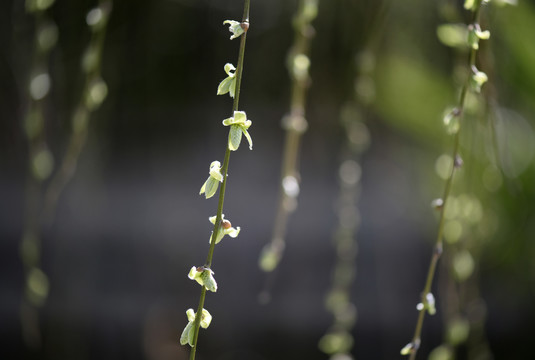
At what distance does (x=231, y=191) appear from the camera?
3.35 feet

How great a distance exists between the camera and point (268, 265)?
424 mm

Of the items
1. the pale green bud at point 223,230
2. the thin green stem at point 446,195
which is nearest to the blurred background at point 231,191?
the thin green stem at point 446,195

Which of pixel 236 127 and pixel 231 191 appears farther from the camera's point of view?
pixel 231 191

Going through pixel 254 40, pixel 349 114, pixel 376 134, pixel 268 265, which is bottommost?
pixel 268 265

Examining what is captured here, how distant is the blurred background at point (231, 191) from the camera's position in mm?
851

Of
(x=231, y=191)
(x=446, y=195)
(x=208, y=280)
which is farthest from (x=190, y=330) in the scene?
(x=231, y=191)

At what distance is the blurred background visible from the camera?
0.85 metres

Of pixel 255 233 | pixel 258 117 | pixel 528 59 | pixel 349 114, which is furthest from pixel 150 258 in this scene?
pixel 528 59

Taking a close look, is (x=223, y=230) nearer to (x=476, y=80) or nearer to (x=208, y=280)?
(x=208, y=280)

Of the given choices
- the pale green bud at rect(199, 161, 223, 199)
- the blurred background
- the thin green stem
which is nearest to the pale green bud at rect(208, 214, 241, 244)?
the pale green bud at rect(199, 161, 223, 199)

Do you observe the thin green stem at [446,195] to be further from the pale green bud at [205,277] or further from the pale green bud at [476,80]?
the pale green bud at [205,277]

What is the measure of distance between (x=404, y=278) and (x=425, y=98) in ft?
0.98

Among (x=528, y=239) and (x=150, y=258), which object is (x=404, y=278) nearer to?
(x=528, y=239)

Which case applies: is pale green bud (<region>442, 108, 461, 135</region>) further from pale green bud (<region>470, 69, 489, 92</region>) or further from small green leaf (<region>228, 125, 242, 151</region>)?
small green leaf (<region>228, 125, 242, 151</region>)
